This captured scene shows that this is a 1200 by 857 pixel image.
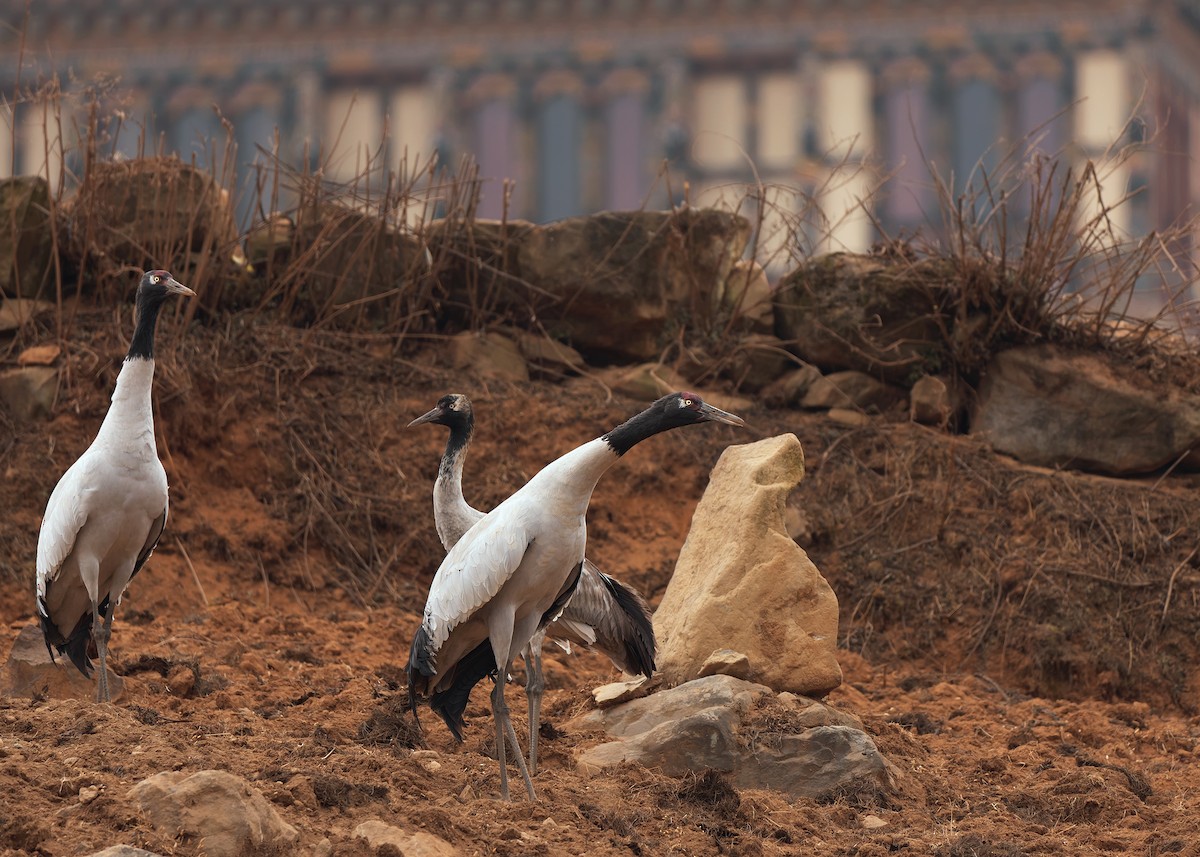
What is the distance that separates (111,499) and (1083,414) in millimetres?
5396

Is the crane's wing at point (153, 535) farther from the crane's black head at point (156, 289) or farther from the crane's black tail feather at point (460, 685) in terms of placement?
the crane's black tail feather at point (460, 685)

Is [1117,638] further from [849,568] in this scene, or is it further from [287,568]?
[287,568]

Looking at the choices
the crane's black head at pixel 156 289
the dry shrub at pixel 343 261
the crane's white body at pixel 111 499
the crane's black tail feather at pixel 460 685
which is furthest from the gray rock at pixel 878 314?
the crane's white body at pixel 111 499

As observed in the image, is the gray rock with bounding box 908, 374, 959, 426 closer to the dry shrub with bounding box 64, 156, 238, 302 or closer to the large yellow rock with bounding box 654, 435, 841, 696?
the large yellow rock with bounding box 654, 435, 841, 696

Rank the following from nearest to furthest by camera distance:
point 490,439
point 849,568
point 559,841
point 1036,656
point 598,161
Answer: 1. point 559,841
2. point 1036,656
3. point 849,568
4. point 490,439
5. point 598,161

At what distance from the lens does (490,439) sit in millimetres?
9469

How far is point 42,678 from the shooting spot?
6645 millimetres

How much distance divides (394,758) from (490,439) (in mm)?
4089

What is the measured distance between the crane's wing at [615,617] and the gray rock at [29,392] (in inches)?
154

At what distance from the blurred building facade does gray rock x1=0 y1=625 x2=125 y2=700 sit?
57.2 ft

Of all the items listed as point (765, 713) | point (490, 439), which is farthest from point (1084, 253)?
point (765, 713)

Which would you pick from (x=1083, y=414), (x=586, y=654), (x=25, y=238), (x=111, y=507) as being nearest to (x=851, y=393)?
(x=1083, y=414)

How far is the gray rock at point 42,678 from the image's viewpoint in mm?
6520

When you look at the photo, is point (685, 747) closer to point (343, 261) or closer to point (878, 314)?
point (878, 314)
